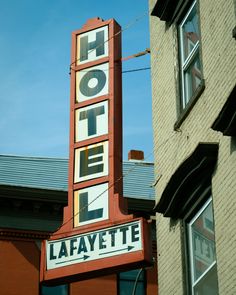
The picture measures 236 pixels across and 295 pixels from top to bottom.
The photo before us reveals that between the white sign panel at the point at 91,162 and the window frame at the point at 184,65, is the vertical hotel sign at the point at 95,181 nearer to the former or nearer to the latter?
the white sign panel at the point at 91,162

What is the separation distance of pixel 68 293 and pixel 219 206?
42.3 ft

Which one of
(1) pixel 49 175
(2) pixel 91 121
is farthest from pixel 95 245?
(1) pixel 49 175

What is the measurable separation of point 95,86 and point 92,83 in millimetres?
93

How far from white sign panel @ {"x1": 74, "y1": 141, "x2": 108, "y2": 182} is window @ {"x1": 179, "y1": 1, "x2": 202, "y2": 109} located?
9.88 feet

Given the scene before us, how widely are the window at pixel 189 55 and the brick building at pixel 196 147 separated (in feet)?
0.05

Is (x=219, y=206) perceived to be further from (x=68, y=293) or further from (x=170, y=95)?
(x=68, y=293)

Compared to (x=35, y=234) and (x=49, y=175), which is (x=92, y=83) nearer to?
(x=35, y=234)

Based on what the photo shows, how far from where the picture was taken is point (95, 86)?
1549 cm

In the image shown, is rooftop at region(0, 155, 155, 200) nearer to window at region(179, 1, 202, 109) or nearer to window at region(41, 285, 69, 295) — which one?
window at region(41, 285, 69, 295)

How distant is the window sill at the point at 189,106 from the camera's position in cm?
1102

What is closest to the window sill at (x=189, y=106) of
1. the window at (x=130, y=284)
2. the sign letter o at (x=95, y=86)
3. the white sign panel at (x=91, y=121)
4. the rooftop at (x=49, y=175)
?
the white sign panel at (x=91, y=121)

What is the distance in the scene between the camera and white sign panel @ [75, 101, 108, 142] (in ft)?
49.1

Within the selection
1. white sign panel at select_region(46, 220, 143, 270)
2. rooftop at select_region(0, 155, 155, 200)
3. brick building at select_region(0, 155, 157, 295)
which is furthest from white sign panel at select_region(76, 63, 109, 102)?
rooftop at select_region(0, 155, 155, 200)

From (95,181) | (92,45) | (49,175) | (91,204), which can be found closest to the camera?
(91,204)
